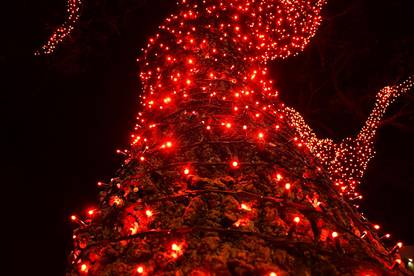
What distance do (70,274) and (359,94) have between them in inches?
300

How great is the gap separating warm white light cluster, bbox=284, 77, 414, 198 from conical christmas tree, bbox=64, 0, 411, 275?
404cm

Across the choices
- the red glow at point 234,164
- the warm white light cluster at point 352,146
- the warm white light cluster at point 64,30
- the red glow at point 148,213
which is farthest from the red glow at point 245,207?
the warm white light cluster at point 64,30

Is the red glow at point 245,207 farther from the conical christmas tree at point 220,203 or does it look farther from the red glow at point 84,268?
the red glow at point 84,268

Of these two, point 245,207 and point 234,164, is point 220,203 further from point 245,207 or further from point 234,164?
point 234,164

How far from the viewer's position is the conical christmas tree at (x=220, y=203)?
1106 mm

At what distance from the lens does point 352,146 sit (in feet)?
22.3

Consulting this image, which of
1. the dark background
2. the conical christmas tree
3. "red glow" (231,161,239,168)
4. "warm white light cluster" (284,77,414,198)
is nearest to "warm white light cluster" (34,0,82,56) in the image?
the dark background

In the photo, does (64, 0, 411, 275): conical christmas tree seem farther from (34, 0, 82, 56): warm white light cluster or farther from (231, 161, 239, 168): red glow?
(34, 0, 82, 56): warm white light cluster

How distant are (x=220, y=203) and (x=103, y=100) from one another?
14.9 ft

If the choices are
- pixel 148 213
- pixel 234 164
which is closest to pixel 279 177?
pixel 234 164

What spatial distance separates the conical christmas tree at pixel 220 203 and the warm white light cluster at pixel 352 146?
404 cm

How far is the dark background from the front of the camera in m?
4.30

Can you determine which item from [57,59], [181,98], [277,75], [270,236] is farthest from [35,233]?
[277,75]

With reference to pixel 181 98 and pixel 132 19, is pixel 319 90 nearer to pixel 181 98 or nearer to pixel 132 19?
pixel 132 19
